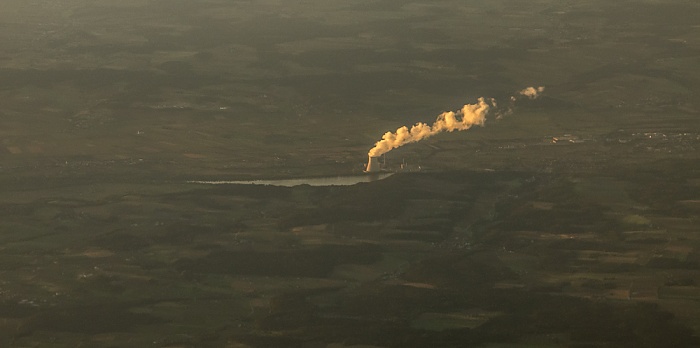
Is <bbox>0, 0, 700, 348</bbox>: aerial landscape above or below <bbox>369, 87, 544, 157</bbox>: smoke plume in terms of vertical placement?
below

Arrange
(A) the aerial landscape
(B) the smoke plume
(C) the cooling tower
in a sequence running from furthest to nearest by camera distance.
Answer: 1. (B) the smoke plume
2. (C) the cooling tower
3. (A) the aerial landscape

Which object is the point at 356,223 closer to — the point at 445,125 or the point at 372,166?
the point at 372,166

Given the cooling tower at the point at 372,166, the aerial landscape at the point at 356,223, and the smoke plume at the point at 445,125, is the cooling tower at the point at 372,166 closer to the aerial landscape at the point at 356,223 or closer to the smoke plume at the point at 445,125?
the aerial landscape at the point at 356,223

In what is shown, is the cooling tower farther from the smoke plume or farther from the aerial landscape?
the smoke plume

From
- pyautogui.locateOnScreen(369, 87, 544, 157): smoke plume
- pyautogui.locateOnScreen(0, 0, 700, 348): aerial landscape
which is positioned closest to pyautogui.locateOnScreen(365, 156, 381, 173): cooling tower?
pyautogui.locateOnScreen(0, 0, 700, 348): aerial landscape

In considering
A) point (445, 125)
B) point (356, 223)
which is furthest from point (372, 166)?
point (445, 125)

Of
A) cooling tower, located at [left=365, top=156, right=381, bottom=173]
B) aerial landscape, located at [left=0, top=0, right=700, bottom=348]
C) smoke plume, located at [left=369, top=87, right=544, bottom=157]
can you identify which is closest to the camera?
aerial landscape, located at [left=0, top=0, right=700, bottom=348]

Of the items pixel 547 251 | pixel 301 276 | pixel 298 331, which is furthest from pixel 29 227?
pixel 547 251
